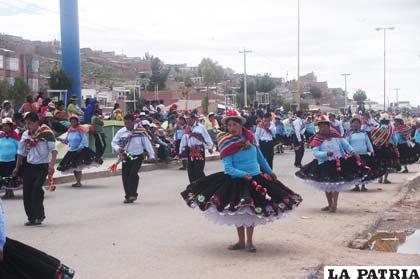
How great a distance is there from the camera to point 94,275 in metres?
8.20

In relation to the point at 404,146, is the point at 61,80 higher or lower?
higher

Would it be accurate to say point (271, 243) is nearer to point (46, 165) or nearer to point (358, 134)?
point (46, 165)

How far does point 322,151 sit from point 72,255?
6.38 m

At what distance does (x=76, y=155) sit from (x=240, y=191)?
10.7m

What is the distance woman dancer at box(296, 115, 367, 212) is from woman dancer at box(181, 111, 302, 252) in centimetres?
423

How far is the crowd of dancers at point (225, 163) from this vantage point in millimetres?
9258

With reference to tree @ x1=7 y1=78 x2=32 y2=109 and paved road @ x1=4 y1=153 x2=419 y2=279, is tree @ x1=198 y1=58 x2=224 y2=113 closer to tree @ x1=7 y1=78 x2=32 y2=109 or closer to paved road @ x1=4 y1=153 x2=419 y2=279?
tree @ x1=7 y1=78 x2=32 y2=109

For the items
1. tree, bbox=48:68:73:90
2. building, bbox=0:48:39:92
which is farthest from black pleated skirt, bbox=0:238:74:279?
building, bbox=0:48:39:92

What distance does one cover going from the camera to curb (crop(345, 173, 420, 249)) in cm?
1076

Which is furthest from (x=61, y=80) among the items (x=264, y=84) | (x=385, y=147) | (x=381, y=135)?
(x=264, y=84)

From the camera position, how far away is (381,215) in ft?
45.3

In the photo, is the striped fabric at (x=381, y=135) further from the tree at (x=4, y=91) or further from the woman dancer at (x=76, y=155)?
the tree at (x=4, y=91)

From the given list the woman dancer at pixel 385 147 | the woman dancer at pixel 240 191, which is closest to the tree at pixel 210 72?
the woman dancer at pixel 385 147

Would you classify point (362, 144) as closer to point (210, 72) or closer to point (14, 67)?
point (14, 67)
